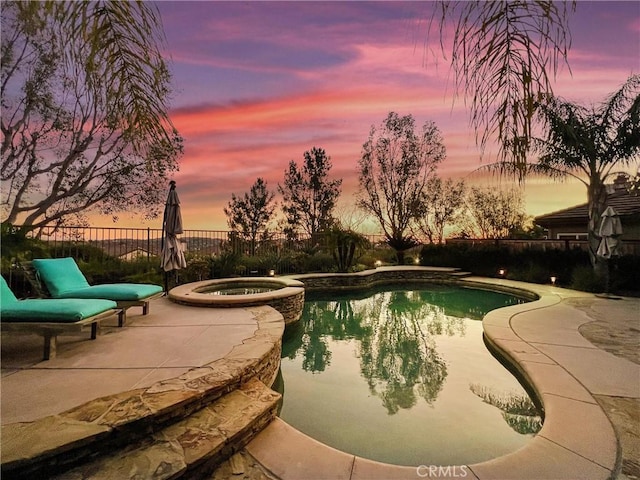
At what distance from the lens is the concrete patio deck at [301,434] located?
86.2 inches

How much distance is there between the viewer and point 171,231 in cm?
703

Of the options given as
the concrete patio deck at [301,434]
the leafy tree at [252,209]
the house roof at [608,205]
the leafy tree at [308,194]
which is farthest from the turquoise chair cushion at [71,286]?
the leafy tree at [308,194]

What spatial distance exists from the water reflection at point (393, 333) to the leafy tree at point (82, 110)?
136 inches

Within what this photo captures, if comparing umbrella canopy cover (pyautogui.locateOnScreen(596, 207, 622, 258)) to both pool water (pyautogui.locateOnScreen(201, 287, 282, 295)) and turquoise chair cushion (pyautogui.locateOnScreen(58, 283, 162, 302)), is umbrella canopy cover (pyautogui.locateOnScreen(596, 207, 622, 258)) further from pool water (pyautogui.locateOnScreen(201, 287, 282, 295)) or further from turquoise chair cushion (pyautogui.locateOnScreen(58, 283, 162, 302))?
turquoise chair cushion (pyautogui.locateOnScreen(58, 283, 162, 302))

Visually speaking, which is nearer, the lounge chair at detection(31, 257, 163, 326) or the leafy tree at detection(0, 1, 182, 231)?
the leafy tree at detection(0, 1, 182, 231)

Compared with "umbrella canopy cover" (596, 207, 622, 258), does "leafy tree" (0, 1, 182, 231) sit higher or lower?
higher

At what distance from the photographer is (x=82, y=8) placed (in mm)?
887

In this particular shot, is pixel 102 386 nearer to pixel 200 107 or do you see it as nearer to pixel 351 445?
pixel 351 445

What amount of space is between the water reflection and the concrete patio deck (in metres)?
1.00

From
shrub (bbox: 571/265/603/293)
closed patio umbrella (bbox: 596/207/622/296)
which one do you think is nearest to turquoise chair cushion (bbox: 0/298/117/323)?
closed patio umbrella (bbox: 596/207/622/296)

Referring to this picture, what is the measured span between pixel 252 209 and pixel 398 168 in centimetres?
986

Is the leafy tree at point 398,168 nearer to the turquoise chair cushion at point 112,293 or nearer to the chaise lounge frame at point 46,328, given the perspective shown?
the turquoise chair cushion at point 112,293

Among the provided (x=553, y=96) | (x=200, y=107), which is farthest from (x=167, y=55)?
(x=200, y=107)

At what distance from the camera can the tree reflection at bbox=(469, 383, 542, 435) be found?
3.04m
